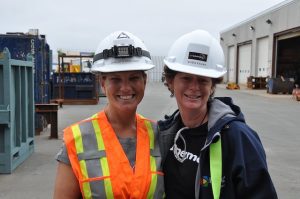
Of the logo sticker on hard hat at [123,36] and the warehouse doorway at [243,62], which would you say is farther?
the warehouse doorway at [243,62]

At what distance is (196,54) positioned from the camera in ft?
6.06

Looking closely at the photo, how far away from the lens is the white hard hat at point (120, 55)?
1.81 meters

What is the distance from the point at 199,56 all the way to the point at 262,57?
1313 inches

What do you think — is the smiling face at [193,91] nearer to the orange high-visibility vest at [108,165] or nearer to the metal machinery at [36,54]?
the orange high-visibility vest at [108,165]

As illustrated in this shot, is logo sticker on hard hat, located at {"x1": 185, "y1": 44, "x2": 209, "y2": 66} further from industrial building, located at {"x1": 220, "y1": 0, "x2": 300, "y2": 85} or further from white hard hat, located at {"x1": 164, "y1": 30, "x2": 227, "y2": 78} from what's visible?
industrial building, located at {"x1": 220, "y1": 0, "x2": 300, "y2": 85}

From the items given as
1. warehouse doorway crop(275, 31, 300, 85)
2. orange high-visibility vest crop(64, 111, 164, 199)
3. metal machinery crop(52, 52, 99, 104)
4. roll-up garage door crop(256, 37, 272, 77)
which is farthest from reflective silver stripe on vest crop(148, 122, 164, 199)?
warehouse doorway crop(275, 31, 300, 85)

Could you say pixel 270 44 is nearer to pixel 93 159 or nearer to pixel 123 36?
pixel 123 36

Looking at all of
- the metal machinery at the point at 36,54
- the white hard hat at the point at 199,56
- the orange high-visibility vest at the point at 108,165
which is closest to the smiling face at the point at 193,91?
the white hard hat at the point at 199,56

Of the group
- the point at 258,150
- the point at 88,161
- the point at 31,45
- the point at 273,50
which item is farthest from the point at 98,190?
the point at 273,50

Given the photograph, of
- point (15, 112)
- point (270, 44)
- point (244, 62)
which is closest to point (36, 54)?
point (15, 112)

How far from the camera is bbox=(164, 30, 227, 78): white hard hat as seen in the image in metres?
1.81

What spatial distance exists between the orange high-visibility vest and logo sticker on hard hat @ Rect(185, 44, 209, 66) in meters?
0.46

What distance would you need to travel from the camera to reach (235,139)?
5.22 feet

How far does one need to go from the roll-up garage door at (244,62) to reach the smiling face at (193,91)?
121 feet
